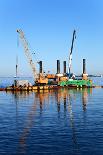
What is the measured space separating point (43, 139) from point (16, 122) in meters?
Answer: 21.4

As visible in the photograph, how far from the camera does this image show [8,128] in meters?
70.7

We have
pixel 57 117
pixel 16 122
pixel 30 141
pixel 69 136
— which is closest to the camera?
pixel 30 141

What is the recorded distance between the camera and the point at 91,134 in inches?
2494

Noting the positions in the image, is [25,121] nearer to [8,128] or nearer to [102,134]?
[8,128]

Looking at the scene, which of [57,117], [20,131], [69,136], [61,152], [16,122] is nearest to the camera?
[61,152]

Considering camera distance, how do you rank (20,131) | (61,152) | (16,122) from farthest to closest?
(16,122)
(20,131)
(61,152)

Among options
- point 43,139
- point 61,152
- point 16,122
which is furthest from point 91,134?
point 16,122

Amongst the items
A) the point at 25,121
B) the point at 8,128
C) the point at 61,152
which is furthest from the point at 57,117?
the point at 61,152

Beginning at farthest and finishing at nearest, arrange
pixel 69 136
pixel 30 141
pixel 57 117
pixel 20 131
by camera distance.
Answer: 1. pixel 57 117
2. pixel 20 131
3. pixel 69 136
4. pixel 30 141

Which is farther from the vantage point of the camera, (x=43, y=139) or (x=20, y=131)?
(x=20, y=131)

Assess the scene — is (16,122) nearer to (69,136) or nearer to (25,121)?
(25,121)

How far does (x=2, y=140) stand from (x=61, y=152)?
41.3 feet

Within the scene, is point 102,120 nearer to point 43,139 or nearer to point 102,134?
point 102,134

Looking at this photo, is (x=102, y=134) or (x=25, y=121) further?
(x=25, y=121)
